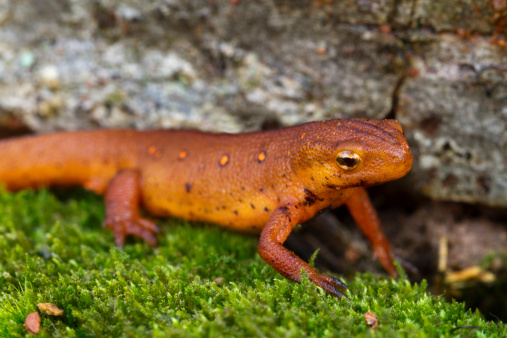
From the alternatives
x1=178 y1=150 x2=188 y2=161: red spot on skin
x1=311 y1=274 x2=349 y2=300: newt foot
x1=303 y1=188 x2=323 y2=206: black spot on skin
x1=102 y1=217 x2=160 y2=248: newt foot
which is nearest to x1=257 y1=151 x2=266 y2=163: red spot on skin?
x1=303 y1=188 x2=323 y2=206: black spot on skin

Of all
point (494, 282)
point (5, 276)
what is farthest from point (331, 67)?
point (5, 276)

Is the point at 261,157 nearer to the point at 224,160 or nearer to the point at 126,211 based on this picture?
the point at 224,160

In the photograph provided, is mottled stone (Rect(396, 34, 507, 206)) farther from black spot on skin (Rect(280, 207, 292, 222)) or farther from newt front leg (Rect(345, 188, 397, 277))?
black spot on skin (Rect(280, 207, 292, 222))

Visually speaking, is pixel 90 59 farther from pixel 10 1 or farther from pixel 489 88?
pixel 489 88

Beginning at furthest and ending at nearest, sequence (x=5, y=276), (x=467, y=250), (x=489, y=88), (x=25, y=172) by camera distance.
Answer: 1. (x=25, y=172)
2. (x=467, y=250)
3. (x=489, y=88)
4. (x=5, y=276)

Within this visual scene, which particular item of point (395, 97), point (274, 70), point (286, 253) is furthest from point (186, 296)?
point (395, 97)

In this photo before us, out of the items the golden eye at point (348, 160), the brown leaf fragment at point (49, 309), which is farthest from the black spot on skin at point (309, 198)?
the brown leaf fragment at point (49, 309)

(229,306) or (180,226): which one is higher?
(229,306)
